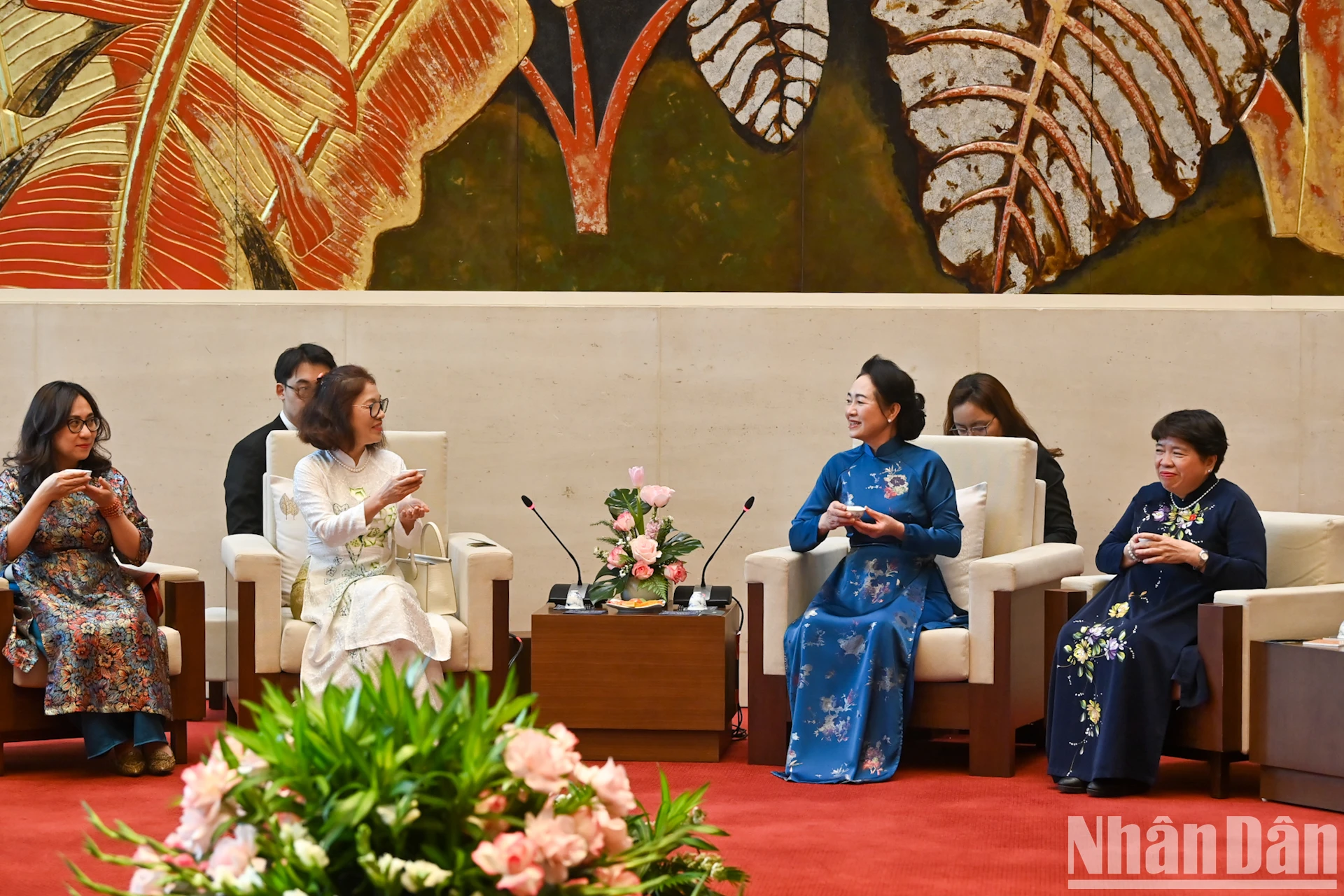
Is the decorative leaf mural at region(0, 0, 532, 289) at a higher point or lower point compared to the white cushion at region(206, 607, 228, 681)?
higher

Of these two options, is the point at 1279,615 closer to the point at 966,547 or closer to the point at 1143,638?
the point at 1143,638

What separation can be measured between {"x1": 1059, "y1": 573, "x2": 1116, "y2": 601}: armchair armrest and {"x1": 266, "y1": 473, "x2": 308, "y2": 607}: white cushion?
232cm

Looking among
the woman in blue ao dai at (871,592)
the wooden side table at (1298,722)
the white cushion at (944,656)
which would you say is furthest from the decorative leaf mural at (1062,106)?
the wooden side table at (1298,722)

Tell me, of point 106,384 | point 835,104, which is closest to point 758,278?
point 835,104

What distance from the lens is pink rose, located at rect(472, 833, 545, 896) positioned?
4.93ft

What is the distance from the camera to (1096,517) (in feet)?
18.6

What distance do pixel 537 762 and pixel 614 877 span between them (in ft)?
0.59

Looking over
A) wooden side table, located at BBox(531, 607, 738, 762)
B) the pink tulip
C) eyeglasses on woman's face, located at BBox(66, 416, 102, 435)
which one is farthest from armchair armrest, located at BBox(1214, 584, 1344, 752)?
eyeglasses on woman's face, located at BBox(66, 416, 102, 435)

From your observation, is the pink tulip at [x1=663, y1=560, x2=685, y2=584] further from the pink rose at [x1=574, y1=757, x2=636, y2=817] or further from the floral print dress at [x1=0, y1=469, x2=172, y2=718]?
the pink rose at [x1=574, y1=757, x2=636, y2=817]

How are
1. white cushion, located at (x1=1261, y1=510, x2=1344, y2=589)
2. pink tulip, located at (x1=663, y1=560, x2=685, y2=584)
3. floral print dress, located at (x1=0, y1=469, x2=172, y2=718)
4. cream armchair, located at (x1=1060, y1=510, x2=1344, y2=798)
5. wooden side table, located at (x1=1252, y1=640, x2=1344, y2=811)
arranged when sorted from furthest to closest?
pink tulip, located at (x1=663, y1=560, x2=685, y2=584) < white cushion, located at (x1=1261, y1=510, x2=1344, y2=589) < floral print dress, located at (x1=0, y1=469, x2=172, y2=718) < cream armchair, located at (x1=1060, y1=510, x2=1344, y2=798) < wooden side table, located at (x1=1252, y1=640, x2=1344, y2=811)

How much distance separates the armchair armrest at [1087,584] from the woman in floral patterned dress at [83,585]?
103 inches

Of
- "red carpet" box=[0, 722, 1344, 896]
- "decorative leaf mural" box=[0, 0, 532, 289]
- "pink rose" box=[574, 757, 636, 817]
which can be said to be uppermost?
"decorative leaf mural" box=[0, 0, 532, 289]

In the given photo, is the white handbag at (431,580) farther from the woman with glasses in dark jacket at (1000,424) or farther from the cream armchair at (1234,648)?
the cream armchair at (1234,648)

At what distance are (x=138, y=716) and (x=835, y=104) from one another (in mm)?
3223
